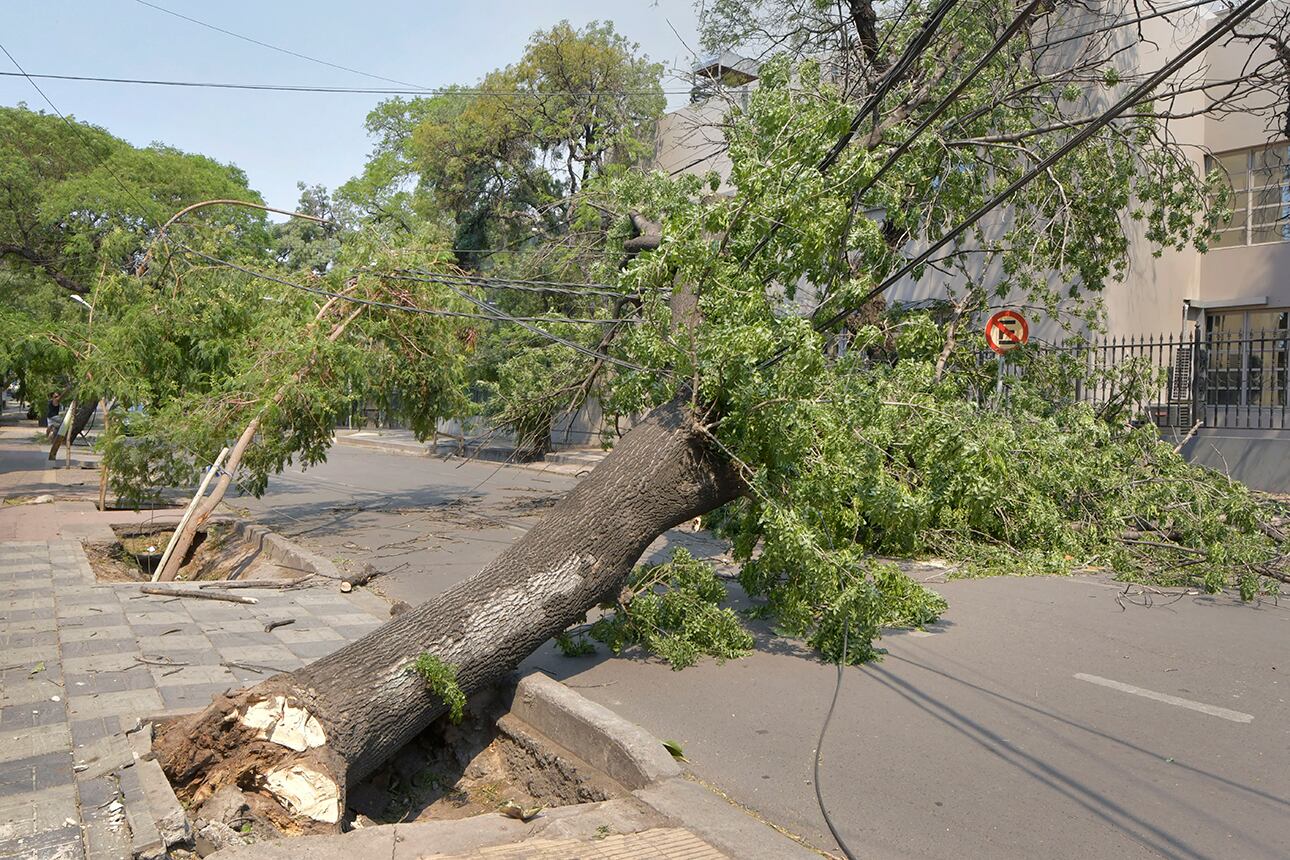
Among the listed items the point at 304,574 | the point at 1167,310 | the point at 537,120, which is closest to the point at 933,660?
the point at 304,574

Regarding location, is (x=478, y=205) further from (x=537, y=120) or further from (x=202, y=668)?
(x=202, y=668)

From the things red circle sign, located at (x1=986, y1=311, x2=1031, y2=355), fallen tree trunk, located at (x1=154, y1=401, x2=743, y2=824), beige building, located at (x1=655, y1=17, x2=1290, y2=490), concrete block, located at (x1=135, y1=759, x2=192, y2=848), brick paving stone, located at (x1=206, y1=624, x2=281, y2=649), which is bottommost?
brick paving stone, located at (x1=206, y1=624, x2=281, y2=649)

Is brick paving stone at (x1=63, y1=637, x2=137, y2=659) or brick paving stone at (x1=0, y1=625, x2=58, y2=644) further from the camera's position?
brick paving stone at (x1=0, y1=625, x2=58, y2=644)

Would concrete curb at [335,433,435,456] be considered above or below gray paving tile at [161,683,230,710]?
below

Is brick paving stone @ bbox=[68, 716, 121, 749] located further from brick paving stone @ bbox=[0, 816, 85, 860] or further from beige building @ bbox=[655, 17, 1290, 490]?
beige building @ bbox=[655, 17, 1290, 490]

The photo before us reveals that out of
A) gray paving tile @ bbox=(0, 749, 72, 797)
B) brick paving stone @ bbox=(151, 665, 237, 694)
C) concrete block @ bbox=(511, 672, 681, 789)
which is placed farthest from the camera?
brick paving stone @ bbox=(151, 665, 237, 694)

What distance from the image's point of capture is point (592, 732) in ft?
17.3

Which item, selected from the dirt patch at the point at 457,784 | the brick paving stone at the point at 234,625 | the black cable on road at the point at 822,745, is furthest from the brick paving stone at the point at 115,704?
the black cable on road at the point at 822,745

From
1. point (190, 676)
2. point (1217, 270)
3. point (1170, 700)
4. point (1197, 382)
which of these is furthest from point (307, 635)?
point (1217, 270)

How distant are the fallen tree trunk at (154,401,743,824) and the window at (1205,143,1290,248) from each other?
17.1m

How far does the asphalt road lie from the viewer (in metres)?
4.37

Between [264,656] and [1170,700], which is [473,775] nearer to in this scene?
[264,656]

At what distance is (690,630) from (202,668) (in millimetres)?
3392

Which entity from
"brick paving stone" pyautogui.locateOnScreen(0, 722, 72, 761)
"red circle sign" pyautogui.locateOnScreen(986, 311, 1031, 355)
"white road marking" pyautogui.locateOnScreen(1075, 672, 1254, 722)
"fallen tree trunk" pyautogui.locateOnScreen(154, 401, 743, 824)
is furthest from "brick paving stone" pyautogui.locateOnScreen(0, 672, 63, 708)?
"red circle sign" pyautogui.locateOnScreen(986, 311, 1031, 355)
